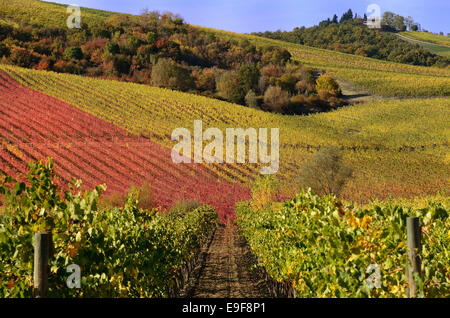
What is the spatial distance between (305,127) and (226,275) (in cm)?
3579

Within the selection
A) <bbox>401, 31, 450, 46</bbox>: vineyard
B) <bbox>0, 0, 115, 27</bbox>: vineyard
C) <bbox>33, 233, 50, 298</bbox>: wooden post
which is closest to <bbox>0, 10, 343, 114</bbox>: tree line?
<bbox>0, 0, 115, 27</bbox>: vineyard

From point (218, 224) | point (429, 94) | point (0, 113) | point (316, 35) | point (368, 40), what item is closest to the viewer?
point (218, 224)

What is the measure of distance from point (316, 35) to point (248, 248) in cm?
11534

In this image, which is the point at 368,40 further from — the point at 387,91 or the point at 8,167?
the point at 8,167

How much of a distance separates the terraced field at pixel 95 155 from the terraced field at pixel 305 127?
1.93m

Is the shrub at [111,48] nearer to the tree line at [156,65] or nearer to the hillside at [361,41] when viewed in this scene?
the tree line at [156,65]

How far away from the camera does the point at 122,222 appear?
6.85 metres

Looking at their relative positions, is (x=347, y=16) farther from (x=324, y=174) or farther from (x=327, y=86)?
(x=324, y=174)

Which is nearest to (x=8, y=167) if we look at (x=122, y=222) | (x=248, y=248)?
(x=248, y=248)

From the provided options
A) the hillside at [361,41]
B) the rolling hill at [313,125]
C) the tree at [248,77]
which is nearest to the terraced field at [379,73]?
the rolling hill at [313,125]

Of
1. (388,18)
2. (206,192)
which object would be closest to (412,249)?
(206,192)

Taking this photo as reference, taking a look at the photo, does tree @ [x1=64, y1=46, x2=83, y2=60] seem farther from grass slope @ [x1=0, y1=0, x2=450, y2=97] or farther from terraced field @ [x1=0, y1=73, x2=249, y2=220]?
terraced field @ [x1=0, y1=73, x2=249, y2=220]

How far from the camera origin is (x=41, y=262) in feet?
11.1

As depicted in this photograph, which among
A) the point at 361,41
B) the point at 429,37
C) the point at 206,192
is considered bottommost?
the point at 206,192
